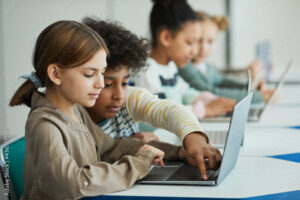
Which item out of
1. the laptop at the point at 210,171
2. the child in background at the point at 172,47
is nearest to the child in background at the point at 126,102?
the laptop at the point at 210,171

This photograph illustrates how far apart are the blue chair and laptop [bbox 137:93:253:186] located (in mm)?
308

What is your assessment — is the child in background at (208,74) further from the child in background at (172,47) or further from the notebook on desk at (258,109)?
the child in background at (172,47)

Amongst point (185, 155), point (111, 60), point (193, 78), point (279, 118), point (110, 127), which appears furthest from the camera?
point (193, 78)

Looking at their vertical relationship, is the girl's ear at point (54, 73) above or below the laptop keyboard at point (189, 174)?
above

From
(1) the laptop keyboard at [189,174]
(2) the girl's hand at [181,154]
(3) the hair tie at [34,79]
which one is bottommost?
(2) the girl's hand at [181,154]

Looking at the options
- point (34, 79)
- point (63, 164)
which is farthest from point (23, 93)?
point (63, 164)

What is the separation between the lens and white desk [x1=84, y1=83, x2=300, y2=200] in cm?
91

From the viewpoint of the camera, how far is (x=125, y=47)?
1397mm

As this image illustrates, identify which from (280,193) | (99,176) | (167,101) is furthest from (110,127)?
(280,193)

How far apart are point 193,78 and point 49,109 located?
202 centimetres

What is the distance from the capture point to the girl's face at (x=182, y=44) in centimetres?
224

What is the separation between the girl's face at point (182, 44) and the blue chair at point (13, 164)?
117 centimetres

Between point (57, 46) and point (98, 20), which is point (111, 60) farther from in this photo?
point (57, 46)

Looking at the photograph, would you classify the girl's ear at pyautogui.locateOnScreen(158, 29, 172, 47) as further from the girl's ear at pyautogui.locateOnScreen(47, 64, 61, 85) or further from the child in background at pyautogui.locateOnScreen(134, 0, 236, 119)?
the girl's ear at pyautogui.locateOnScreen(47, 64, 61, 85)
